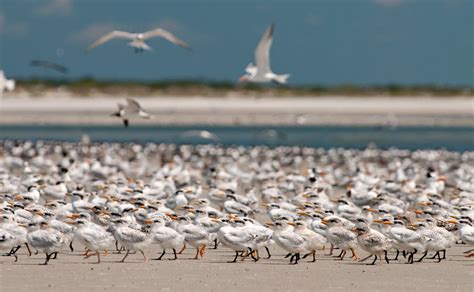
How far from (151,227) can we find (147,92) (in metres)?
82.7

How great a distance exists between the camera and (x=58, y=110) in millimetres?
78562

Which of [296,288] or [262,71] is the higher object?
[262,71]

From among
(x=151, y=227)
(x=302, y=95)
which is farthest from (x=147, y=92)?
(x=151, y=227)

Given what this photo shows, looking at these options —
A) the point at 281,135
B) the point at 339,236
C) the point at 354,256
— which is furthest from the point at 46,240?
the point at 281,135

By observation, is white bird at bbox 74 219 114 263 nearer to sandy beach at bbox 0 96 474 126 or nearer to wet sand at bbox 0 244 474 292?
wet sand at bbox 0 244 474 292

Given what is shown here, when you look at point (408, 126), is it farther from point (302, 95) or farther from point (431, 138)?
point (302, 95)

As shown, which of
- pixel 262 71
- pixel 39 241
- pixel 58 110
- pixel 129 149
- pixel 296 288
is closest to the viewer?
pixel 296 288

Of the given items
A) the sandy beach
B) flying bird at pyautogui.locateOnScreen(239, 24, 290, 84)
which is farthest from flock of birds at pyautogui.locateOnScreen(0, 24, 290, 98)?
the sandy beach

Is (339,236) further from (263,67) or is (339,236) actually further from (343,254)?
(263,67)

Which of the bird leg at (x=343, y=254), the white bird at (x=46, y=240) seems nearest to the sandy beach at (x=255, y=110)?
the bird leg at (x=343, y=254)

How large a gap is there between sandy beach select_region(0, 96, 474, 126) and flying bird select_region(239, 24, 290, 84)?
4405cm

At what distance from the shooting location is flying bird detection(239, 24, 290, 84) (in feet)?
72.6

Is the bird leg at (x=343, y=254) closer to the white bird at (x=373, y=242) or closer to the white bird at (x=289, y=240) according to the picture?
the white bird at (x=373, y=242)

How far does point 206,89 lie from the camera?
10269 centimetres
